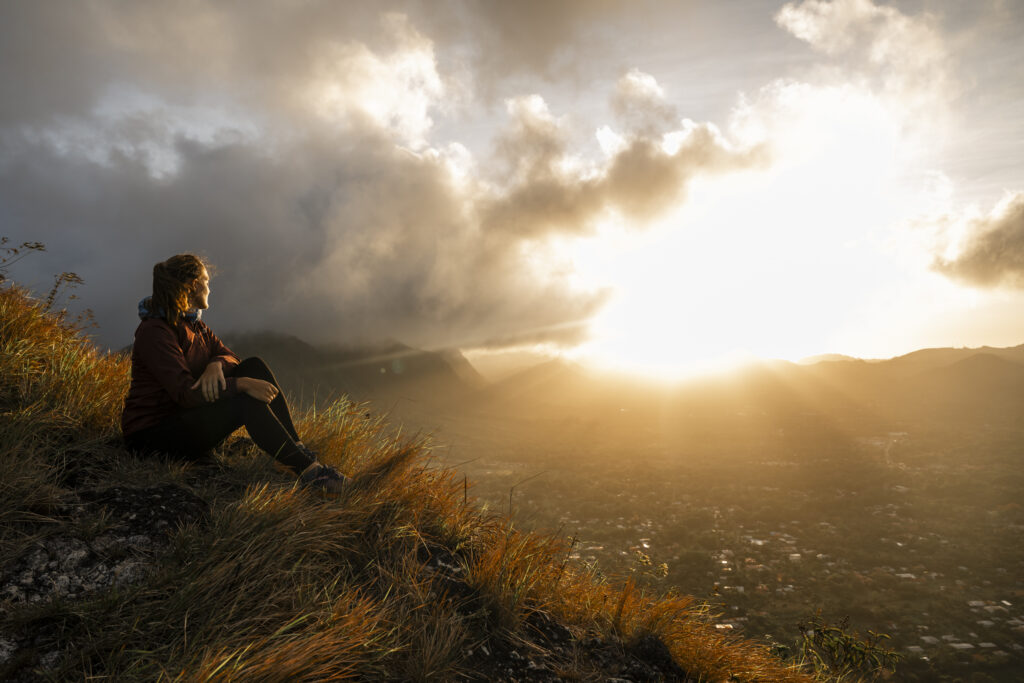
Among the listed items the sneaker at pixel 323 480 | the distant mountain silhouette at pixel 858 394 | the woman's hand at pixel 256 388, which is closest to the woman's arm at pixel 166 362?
the woman's hand at pixel 256 388

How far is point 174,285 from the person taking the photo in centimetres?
354

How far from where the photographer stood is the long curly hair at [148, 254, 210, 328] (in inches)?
138

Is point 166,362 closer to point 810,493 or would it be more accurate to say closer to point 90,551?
point 90,551

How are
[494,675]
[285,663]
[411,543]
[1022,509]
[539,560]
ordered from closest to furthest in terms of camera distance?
[285,663] < [494,675] < [411,543] < [539,560] < [1022,509]

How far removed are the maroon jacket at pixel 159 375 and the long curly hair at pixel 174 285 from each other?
92 millimetres

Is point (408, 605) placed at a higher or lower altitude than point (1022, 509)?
higher

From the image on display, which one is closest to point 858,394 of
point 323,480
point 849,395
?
point 849,395

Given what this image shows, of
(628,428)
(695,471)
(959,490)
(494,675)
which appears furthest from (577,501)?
(494,675)

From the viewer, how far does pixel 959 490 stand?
7456 centimetres

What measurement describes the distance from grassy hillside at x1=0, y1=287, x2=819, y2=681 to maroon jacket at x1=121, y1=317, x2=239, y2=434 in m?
0.36

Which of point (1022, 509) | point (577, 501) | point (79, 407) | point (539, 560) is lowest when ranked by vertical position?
point (577, 501)

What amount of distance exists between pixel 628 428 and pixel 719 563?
→ 98.1 m

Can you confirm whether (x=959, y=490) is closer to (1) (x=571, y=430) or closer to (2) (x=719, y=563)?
(2) (x=719, y=563)

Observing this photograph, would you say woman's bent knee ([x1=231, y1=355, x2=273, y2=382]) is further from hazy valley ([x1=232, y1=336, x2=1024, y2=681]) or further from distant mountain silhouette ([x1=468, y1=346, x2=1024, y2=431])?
distant mountain silhouette ([x1=468, y1=346, x2=1024, y2=431])
